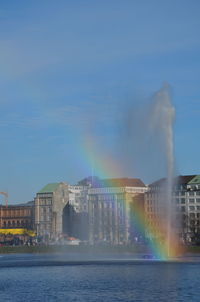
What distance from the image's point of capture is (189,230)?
18025cm

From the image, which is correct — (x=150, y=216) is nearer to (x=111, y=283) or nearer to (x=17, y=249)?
(x=17, y=249)

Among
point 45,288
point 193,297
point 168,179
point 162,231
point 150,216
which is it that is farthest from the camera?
point 150,216

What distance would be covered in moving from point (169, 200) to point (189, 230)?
327 ft

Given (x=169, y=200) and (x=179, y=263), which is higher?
(x=169, y=200)

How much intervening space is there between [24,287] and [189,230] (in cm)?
12057

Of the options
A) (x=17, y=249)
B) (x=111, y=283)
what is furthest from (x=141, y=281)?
(x=17, y=249)

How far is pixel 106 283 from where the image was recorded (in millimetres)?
64188

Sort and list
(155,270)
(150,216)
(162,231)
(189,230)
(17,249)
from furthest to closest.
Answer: (150,216)
(189,230)
(17,249)
(162,231)
(155,270)

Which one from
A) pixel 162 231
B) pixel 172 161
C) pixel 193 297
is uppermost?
pixel 172 161

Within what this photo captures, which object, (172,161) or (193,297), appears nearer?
(193,297)

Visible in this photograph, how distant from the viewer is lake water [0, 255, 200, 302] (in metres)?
54.8

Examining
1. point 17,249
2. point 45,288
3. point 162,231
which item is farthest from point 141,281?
point 17,249

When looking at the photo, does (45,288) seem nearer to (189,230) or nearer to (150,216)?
(189,230)

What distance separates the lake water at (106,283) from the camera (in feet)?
180
